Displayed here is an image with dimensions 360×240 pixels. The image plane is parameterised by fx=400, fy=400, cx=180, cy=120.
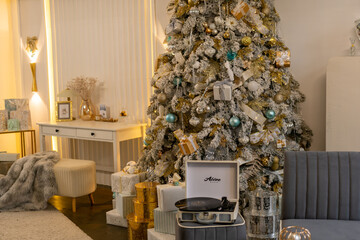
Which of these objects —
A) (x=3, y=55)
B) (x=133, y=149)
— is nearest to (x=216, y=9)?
(x=133, y=149)

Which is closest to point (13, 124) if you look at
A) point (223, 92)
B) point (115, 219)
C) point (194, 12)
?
point (115, 219)

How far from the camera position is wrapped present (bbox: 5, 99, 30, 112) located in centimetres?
526

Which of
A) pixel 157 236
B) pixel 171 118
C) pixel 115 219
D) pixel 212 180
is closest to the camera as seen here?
pixel 212 180

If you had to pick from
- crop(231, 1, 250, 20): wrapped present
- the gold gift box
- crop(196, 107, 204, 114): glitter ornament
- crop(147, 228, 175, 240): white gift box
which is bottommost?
crop(147, 228, 175, 240): white gift box

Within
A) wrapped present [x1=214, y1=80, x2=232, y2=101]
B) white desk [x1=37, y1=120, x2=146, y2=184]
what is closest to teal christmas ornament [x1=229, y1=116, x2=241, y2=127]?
wrapped present [x1=214, y1=80, x2=232, y2=101]

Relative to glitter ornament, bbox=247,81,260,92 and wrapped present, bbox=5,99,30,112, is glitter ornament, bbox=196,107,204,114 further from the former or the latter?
wrapped present, bbox=5,99,30,112

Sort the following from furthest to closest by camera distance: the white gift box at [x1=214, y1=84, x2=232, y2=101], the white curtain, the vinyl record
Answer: the white curtain, the white gift box at [x1=214, y1=84, x2=232, y2=101], the vinyl record

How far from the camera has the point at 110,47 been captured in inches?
187

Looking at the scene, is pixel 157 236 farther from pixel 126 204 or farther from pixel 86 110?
pixel 86 110

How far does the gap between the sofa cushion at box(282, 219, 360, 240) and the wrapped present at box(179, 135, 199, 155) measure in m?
1.03

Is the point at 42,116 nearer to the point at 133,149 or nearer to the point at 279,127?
the point at 133,149

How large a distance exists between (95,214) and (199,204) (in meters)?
1.90

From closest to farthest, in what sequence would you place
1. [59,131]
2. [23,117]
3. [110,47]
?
[59,131]
[110,47]
[23,117]

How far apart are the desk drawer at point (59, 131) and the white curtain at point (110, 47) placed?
0.56 m
